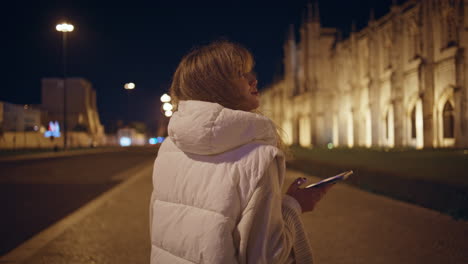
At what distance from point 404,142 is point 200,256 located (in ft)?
104

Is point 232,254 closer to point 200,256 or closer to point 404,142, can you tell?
point 200,256

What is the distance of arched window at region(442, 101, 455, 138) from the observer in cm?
2495

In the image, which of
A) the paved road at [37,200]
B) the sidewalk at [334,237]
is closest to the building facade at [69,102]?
the paved road at [37,200]

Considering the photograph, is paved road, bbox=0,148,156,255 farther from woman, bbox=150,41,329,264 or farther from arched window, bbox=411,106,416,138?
arched window, bbox=411,106,416,138

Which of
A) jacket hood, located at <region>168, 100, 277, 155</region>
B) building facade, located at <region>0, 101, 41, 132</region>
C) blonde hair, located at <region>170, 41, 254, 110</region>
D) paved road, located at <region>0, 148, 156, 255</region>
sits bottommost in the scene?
paved road, located at <region>0, 148, 156, 255</region>

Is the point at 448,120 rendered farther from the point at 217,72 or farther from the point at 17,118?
the point at 17,118

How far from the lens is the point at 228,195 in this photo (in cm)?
159

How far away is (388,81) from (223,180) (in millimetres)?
34609

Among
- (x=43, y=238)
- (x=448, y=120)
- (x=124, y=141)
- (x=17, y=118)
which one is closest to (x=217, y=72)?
(x=43, y=238)

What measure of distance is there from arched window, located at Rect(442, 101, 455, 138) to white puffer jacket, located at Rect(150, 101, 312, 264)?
26395 millimetres

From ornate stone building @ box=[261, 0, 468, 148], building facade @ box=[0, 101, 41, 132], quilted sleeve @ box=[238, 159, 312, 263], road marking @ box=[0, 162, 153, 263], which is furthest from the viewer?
building facade @ box=[0, 101, 41, 132]

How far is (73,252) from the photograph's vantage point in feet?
18.6

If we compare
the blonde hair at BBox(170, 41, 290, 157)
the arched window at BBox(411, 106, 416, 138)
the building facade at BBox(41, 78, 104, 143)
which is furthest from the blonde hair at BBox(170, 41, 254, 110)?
the building facade at BBox(41, 78, 104, 143)

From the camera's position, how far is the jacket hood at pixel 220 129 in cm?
165
